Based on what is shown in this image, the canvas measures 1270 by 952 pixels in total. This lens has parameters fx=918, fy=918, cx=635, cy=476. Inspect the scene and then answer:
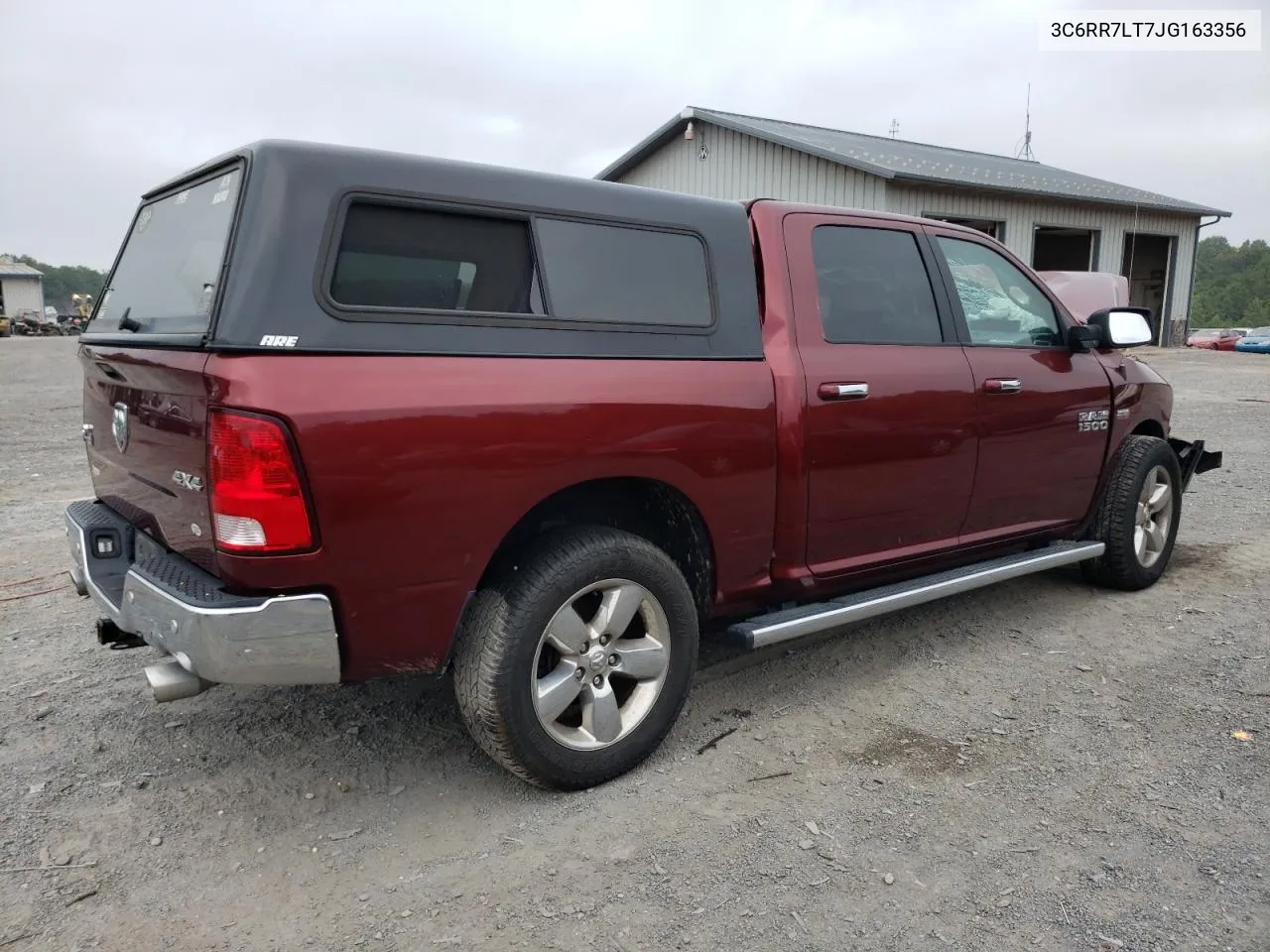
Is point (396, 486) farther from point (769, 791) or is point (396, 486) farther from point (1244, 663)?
point (1244, 663)

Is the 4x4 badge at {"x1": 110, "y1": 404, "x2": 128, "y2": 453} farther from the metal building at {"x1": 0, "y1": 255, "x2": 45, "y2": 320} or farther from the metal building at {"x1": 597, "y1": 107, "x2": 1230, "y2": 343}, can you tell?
the metal building at {"x1": 0, "y1": 255, "x2": 45, "y2": 320}

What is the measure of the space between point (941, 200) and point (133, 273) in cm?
1556

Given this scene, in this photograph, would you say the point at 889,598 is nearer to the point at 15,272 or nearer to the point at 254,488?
the point at 254,488

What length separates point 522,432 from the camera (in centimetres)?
257

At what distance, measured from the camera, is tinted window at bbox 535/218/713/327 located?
9.15 feet

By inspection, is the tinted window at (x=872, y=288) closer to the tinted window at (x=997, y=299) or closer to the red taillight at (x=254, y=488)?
the tinted window at (x=997, y=299)

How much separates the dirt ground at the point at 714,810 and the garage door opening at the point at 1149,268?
21.5 m

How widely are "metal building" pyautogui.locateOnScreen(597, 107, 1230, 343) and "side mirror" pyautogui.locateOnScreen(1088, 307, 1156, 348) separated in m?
9.46

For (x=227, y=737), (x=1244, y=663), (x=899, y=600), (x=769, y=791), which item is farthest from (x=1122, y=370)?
(x=227, y=737)

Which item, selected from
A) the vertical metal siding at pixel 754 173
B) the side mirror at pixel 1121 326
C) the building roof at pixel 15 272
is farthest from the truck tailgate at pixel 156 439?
the building roof at pixel 15 272

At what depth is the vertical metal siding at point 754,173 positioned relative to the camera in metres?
15.6

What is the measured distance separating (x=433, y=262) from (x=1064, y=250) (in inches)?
987

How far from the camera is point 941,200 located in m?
16.4

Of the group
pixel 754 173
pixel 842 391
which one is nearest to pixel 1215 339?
pixel 754 173
